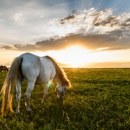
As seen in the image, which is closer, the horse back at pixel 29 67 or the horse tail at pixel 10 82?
the horse tail at pixel 10 82

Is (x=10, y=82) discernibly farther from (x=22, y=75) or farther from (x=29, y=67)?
(x=29, y=67)

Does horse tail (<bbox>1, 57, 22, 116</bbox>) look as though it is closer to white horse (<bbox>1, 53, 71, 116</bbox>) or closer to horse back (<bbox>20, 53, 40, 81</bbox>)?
white horse (<bbox>1, 53, 71, 116</bbox>)

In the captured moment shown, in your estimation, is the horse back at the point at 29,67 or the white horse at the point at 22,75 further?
the horse back at the point at 29,67

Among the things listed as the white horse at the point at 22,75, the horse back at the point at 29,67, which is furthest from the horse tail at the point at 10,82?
the horse back at the point at 29,67

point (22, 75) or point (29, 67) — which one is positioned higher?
point (29, 67)

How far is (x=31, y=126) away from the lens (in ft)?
16.8

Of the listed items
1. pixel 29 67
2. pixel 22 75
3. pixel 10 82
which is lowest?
pixel 10 82

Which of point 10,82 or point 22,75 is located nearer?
point 10,82

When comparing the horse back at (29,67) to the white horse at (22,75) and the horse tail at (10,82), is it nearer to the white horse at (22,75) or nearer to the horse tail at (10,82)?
the white horse at (22,75)

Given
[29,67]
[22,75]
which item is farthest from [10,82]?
[29,67]

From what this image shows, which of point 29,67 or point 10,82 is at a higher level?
point 29,67

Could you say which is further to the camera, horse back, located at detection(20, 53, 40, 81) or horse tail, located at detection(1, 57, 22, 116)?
horse back, located at detection(20, 53, 40, 81)

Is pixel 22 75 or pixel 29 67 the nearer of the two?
pixel 29 67

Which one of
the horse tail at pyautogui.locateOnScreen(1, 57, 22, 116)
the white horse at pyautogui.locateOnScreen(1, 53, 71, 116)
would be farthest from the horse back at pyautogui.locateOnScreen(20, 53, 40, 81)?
the horse tail at pyautogui.locateOnScreen(1, 57, 22, 116)
